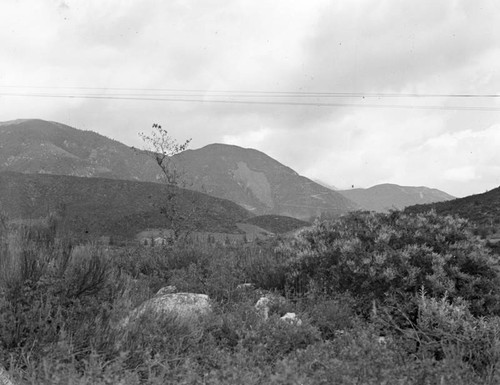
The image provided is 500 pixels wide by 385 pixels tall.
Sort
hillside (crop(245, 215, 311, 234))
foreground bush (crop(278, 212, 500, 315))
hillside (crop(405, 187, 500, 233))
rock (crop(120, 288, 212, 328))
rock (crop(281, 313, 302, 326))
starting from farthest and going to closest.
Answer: hillside (crop(245, 215, 311, 234)) < hillside (crop(405, 187, 500, 233)) < foreground bush (crop(278, 212, 500, 315)) < rock (crop(281, 313, 302, 326)) < rock (crop(120, 288, 212, 328))

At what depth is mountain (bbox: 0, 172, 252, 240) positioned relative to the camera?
5297 centimetres

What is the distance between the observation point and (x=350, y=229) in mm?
8664

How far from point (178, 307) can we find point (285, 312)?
133 centimetres

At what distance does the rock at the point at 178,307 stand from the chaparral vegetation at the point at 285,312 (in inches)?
4.2

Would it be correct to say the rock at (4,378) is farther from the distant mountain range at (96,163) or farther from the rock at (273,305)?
the distant mountain range at (96,163)

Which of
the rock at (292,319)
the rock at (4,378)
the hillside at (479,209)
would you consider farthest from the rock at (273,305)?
the hillside at (479,209)

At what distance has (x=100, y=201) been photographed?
69438 millimetres

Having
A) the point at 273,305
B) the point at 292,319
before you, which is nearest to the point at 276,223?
the point at 273,305

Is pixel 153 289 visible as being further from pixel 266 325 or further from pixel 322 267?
pixel 266 325

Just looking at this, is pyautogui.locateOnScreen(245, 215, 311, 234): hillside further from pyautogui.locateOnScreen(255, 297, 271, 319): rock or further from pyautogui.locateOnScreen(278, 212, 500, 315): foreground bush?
pyautogui.locateOnScreen(255, 297, 271, 319): rock

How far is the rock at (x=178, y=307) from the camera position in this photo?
526 centimetres

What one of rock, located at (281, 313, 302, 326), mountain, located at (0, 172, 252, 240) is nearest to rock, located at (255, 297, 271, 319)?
rock, located at (281, 313, 302, 326)

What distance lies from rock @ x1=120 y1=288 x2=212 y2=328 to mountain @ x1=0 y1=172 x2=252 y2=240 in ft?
139

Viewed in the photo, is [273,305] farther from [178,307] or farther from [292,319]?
[178,307]
